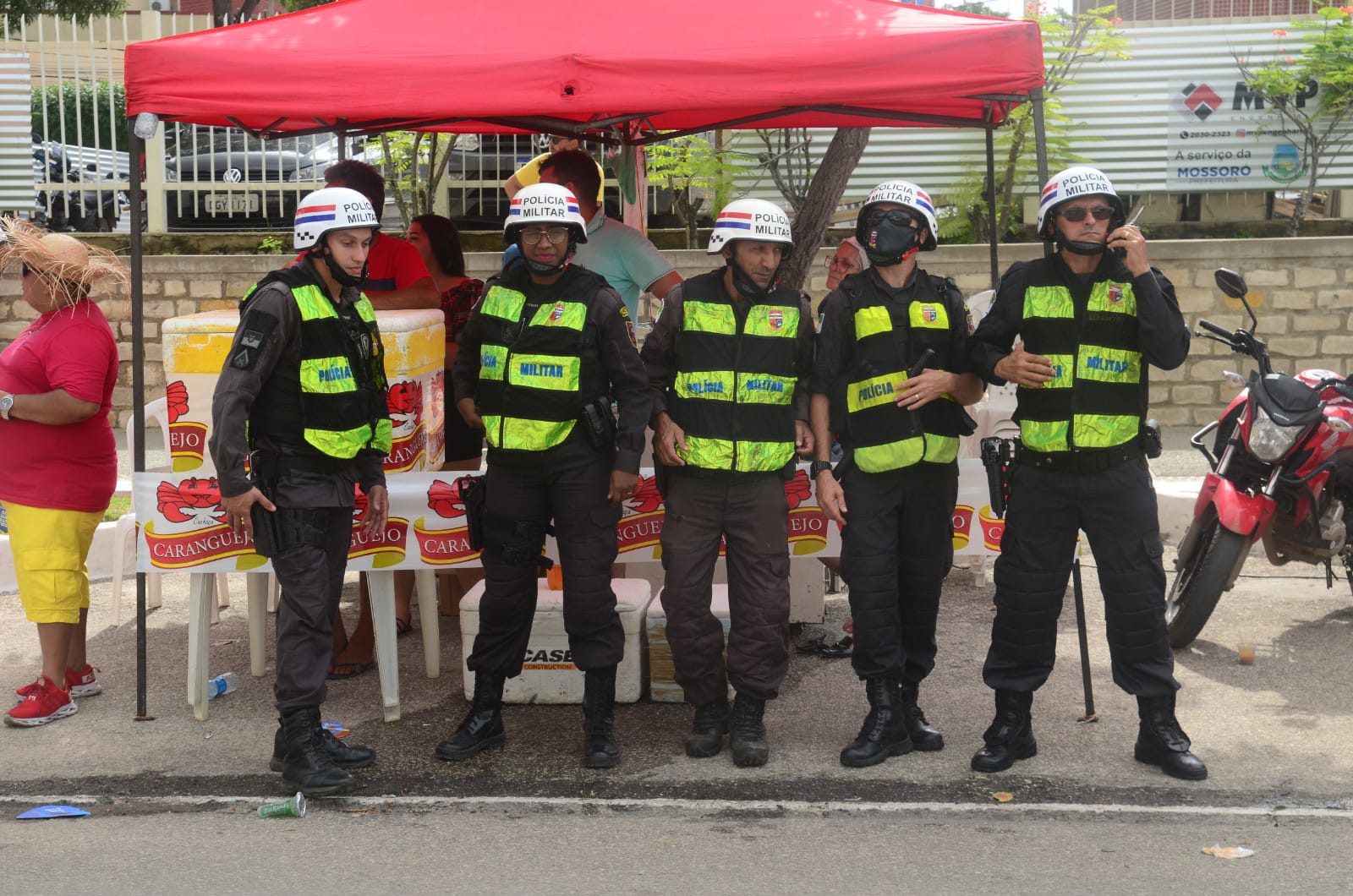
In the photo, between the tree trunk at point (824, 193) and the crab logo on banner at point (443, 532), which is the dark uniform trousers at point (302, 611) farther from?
the tree trunk at point (824, 193)

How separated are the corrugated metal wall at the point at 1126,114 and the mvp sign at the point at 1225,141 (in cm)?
8

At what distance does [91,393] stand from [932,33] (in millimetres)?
3352

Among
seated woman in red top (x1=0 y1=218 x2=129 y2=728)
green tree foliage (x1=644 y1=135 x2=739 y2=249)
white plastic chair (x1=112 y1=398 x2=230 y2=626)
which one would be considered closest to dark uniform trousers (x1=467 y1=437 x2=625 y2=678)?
seated woman in red top (x1=0 y1=218 x2=129 y2=728)

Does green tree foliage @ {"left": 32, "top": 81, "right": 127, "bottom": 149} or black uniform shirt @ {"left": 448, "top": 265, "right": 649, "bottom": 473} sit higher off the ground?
green tree foliage @ {"left": 32, "top": 81, "right": 127, "bottom": 149}

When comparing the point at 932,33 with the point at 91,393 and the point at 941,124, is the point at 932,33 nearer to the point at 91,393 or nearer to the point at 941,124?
the point at 941,124

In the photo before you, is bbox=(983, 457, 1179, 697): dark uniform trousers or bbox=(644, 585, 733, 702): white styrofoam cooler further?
bbox=(644, 585, 733, 702): white styrofoam cooler

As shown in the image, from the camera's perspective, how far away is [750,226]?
504cm

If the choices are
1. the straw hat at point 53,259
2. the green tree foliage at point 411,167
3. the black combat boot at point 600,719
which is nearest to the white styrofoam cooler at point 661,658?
the black combat boot at point 600,719

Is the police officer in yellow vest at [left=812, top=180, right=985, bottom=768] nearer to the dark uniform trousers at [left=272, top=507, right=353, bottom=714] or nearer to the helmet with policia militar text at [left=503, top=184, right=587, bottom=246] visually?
the helmet with policia militar text at [left=503, top=184, right=587, bottom=246]

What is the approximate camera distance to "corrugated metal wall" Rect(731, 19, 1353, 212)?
486 inches

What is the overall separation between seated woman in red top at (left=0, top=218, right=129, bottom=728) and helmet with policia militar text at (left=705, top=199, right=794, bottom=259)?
238cm

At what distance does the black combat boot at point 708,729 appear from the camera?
5215mm

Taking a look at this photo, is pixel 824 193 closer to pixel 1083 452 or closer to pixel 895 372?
pixel 895 372

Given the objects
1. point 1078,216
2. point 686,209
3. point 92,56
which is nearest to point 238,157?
point 92,56
